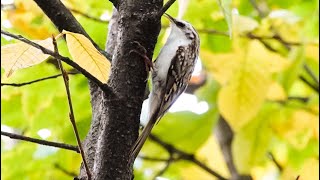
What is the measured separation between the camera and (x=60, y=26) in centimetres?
109

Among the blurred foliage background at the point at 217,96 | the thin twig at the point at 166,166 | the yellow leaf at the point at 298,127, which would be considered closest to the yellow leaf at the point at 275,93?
the blurred foliage background at the point at 217,96

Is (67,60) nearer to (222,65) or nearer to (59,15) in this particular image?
(59,15)

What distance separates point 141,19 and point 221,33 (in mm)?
1176

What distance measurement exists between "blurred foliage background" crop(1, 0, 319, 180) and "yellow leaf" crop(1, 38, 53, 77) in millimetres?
645

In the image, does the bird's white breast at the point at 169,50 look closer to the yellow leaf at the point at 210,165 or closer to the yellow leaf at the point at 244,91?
Result: the yellow leaf at the point at 244,91

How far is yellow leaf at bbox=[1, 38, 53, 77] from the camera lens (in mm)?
908

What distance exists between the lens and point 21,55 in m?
0.91

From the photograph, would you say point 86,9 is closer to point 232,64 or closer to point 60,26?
point 232,64

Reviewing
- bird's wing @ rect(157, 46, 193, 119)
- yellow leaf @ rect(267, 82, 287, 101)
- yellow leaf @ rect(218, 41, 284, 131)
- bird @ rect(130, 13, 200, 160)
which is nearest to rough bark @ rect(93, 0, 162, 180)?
bird @ rect(130, 13, 200, 160)

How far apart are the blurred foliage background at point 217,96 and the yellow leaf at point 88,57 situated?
2.07ft

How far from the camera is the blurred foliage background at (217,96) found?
173 cm

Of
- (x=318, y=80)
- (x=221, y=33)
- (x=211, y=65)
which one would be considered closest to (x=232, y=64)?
(x=211, y=65)

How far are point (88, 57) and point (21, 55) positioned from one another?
9 centimetres

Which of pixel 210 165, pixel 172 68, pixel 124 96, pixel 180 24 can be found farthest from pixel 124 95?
pixel 210 165
